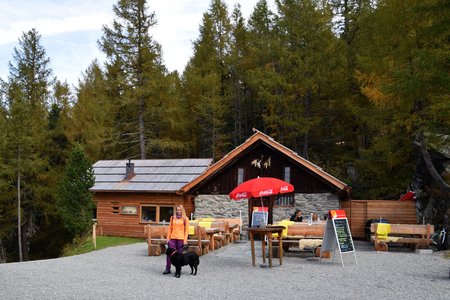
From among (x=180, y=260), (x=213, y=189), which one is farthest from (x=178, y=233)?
(x=213, y=189)

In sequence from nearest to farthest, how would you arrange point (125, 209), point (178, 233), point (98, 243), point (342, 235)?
point (178, 233) → point (342, 235) → point (98, 243) → point (125, 209)

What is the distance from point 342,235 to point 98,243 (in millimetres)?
13900

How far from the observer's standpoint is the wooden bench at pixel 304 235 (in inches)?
607

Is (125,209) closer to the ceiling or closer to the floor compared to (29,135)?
closer to the floor

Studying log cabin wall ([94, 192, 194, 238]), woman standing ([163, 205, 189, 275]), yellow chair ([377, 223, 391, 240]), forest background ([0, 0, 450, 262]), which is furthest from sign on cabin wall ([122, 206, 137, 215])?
woman standing ([163, 205, 189, 275])

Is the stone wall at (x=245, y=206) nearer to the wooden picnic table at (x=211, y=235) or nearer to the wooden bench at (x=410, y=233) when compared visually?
the wooden bench at (x=410, y=233)

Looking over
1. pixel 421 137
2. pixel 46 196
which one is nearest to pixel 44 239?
pixel 46 196

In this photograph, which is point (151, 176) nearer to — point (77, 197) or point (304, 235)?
point (77, 197)

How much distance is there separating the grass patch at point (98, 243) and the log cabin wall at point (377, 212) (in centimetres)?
1077

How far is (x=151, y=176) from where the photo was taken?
27.8 meters

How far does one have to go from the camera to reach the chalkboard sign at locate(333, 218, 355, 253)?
13.5 metres

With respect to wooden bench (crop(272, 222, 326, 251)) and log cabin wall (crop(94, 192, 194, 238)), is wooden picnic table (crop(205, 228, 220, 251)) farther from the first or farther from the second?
log cabin wall (crop(94, 192, 194, 238))

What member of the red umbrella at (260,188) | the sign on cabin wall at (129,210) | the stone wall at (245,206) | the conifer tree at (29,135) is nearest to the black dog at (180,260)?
the red umbrella at (260,188)

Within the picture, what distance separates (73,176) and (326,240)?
52.1 feet
